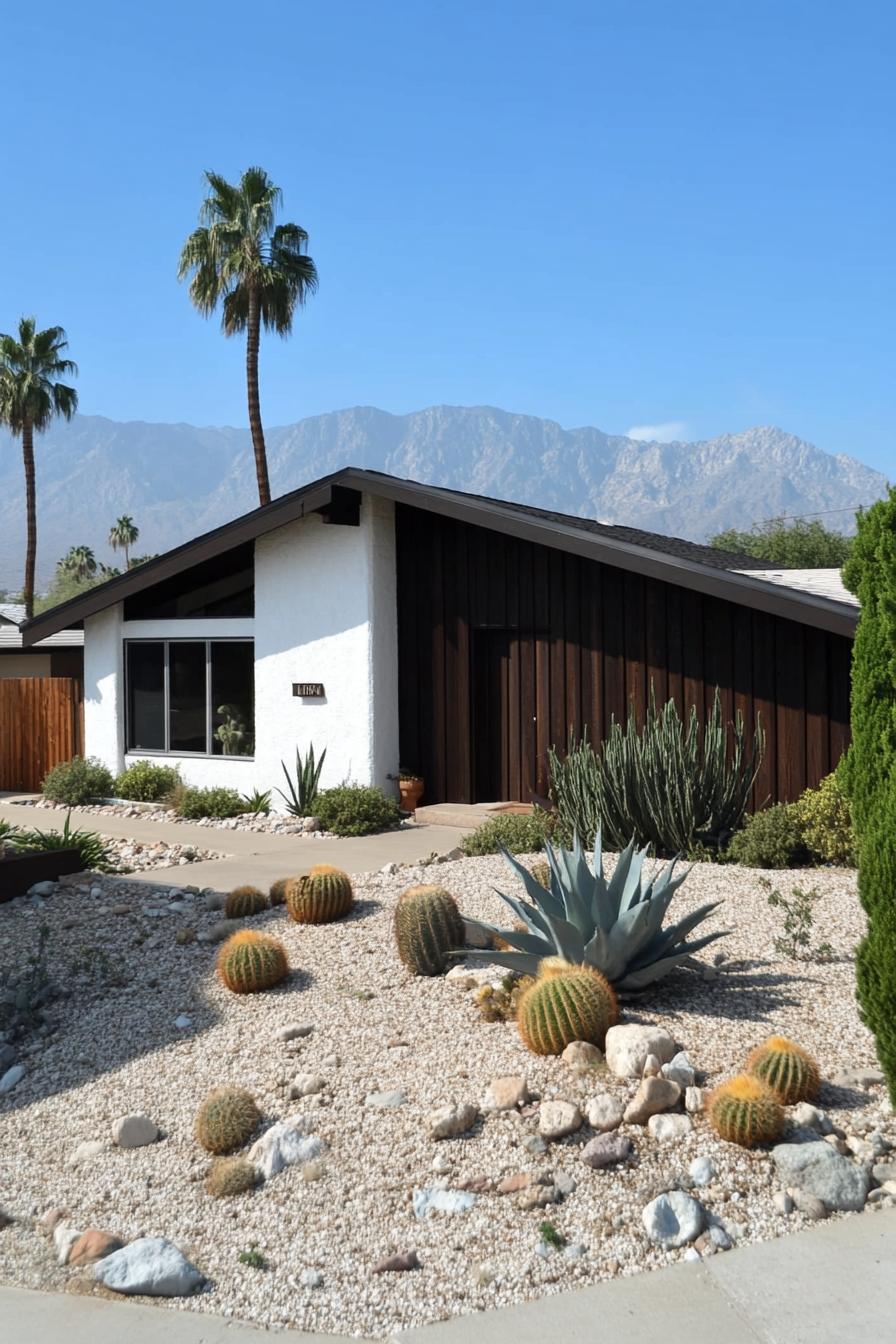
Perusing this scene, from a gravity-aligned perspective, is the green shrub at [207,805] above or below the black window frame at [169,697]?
below

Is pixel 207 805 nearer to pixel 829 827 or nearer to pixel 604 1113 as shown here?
pixel 829 827

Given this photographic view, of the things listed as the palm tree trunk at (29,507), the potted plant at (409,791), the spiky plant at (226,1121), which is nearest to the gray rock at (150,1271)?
the spiky plant at (226,1121)

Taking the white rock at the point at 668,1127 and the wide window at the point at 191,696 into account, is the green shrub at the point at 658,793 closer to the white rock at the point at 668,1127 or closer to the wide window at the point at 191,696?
the white rock at the point at 668,1127

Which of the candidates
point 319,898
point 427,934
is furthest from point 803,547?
point 427,934

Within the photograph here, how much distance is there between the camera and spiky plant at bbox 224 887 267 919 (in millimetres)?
8727

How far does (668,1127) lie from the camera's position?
4.88 metres

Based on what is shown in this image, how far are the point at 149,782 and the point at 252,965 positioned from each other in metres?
10.7

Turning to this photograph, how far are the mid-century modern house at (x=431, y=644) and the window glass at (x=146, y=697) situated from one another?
3 centimetres

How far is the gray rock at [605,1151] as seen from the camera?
4.70 metres

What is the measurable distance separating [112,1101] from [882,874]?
3.62m

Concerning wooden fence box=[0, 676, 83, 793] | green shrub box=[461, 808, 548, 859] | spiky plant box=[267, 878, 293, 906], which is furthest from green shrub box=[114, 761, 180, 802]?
spiky plant box=[267, 878, 293, 906]

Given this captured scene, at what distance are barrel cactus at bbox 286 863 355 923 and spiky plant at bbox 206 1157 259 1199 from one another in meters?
3.28

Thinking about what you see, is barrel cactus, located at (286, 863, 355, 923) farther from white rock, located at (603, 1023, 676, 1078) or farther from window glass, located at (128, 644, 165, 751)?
window glass, located at (128, 644, 165, 751)

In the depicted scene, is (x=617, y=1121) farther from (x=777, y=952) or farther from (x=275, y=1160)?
(x=777, y=952)
